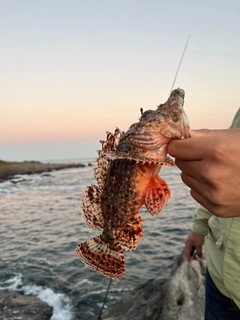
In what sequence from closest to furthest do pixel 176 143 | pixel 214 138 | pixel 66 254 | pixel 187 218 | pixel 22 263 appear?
1. pixel 214 138
2. pixel 176 143
3. pixel 22 263
4. pixel 66 254
5. pixel 187 218

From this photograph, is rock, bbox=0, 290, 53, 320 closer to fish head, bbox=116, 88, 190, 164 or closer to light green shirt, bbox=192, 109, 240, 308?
light green shirt, bbox=192, 109, 240, 308

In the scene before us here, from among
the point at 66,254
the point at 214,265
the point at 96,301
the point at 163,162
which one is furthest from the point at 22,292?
the point at 163,162

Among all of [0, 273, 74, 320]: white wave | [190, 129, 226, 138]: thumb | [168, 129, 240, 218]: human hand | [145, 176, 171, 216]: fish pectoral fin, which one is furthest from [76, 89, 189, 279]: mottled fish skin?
[0, 273, 74, 320]: white wave

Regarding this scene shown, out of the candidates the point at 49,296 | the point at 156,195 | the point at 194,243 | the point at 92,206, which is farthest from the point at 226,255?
the point at 49,296

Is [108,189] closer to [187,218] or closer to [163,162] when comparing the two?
[163,162]

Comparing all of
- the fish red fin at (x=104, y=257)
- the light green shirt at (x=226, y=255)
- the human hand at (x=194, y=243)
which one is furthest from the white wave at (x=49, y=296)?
the light green shirt at (x=226, y=255)

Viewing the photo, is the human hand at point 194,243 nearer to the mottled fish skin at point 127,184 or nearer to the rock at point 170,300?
the rock at point 170,300

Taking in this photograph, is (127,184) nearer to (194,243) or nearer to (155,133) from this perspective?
(155,133)
